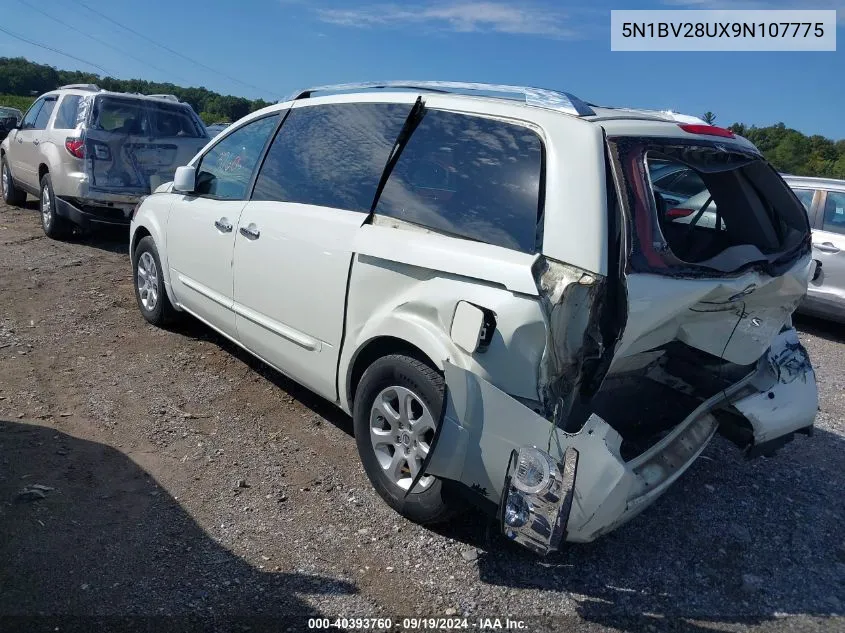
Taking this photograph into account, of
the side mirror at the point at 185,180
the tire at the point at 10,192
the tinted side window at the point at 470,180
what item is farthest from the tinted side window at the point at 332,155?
the tire at the point at 10,192

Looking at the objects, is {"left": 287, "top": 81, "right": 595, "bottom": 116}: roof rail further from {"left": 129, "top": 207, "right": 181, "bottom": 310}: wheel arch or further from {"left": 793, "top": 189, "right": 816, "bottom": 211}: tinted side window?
{"left": 793, "top": 189, "right": 816, "bottom": 211}: tinted side window

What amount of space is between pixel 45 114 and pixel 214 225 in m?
6.60

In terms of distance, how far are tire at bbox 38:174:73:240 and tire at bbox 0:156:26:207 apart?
8.56 feet

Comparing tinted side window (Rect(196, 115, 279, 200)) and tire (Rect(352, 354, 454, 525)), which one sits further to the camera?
tinted side window (Rect(196, 115, 279, 200))

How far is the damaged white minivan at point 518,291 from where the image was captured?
8.57ft

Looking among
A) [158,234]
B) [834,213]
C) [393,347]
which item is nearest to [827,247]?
[834,213]

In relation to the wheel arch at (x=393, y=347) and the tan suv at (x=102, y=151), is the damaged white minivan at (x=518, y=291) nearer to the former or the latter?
the wheel arch at (x=393, y=347)

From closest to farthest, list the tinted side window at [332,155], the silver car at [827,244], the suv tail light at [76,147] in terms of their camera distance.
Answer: the tinted side window at [332,155] → the silver car at [827,244] → the suv tail light at [76,147]

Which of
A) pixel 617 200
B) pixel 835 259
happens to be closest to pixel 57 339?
pixel 617 200

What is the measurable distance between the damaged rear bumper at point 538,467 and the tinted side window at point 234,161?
2.38 meters

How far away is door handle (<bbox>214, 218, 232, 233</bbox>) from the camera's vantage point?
438 cm

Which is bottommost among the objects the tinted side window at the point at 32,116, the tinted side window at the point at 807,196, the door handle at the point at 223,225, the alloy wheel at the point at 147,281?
the alloy wheel at the point at 147,281

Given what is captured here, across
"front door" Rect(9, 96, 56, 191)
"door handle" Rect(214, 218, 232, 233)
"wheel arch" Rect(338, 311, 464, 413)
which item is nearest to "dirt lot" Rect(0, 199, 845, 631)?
"wheel arch" Rect(338, 311, 464, 413)

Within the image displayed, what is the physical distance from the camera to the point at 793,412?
11.8 ft
